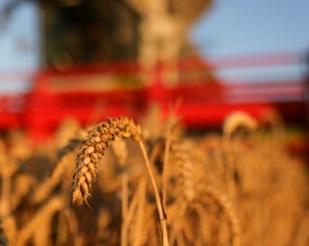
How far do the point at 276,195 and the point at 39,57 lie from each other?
6981 mm

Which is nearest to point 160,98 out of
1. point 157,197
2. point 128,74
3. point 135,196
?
point 128,74

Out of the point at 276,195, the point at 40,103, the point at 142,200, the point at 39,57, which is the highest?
the point at 39,57

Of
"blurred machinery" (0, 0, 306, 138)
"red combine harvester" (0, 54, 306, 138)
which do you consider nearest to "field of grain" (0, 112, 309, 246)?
"blurred machinery" (0, 0, 306, 138)

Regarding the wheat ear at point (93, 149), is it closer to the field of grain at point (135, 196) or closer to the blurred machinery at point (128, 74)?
the field of grain at point (135, 196)

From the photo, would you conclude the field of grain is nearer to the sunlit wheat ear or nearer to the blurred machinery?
the sunlit wheat ear

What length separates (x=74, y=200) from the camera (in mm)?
483

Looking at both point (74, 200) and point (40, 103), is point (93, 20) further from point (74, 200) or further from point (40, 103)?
point (74, 200)

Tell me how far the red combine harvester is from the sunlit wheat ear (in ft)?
12.0

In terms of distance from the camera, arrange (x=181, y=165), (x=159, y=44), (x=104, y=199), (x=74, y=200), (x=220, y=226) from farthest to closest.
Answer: (x=159, y=44)
(x=104, y=199)
(x=220, y=226)
(x=181, y=165)
(x=74, y=200)

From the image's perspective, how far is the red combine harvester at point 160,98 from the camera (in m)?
4.82

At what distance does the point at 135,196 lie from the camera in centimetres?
91

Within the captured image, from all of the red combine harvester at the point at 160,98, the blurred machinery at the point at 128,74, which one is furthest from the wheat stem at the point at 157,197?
the red combine harvester at the point at 160,98

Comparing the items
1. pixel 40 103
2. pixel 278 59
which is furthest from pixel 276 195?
pixel 40 103

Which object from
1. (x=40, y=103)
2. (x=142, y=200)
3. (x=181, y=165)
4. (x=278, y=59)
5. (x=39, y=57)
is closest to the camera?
(x=181, y=165)
